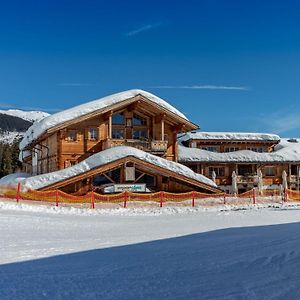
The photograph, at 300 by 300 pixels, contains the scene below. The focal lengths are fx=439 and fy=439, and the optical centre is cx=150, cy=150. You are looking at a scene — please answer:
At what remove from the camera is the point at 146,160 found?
30547 mm

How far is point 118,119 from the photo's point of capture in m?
35.0

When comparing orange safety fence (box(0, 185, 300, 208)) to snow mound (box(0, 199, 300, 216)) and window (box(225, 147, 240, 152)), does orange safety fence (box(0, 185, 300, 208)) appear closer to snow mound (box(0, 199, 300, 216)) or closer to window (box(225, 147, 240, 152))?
snow mound (box(0, 199, 300, 216))

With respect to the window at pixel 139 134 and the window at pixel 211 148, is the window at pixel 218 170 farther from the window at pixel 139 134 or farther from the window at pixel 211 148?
the window at pixel 139 134

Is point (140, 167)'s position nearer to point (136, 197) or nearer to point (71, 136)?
point (136, 197)

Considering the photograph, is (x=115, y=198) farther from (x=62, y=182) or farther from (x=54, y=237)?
(x=54, y=237)

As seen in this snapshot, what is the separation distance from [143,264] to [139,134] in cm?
2794

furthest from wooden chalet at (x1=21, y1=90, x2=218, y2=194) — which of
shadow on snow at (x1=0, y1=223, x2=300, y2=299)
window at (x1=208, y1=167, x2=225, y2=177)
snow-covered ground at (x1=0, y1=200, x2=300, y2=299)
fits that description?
shadow on snow at (x1=0, y1=223, x2=300, y2=299)

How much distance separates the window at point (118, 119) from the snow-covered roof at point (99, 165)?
4323 millimetres

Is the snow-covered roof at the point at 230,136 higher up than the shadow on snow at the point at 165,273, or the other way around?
the snow-covered roof at the point at 230,136

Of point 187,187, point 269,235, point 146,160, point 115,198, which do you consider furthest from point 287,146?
point 269,235

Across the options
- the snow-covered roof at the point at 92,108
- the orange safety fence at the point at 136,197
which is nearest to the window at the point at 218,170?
the snow-covered roof at the point at 92,108

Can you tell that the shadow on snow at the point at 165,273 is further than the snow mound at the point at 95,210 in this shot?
No

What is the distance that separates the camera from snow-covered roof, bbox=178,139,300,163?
43.6m

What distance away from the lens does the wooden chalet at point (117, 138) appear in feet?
102
